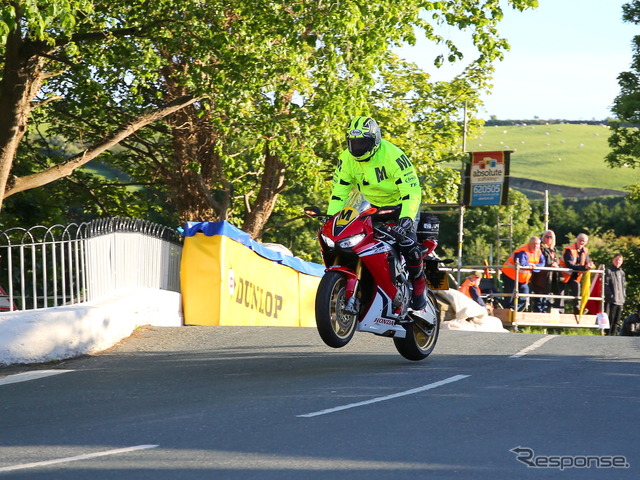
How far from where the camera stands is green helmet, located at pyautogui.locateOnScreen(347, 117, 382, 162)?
30.1ft

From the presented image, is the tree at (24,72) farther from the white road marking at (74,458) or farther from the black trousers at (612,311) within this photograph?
the white road marking at (74,458)

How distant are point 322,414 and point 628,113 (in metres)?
34.9

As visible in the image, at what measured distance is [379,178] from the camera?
947 centimetres

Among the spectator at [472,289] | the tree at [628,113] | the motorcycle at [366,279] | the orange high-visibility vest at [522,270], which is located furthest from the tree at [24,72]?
the tree at [628,113]

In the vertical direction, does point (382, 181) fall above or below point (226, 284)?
above

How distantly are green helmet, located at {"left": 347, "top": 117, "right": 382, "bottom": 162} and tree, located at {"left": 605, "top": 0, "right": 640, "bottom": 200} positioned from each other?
3217 centimetres

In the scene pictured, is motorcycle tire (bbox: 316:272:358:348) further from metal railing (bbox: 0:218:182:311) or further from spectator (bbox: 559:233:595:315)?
spectator (bbox: 559:233:595:315)

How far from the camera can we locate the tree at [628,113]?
39.6 meters

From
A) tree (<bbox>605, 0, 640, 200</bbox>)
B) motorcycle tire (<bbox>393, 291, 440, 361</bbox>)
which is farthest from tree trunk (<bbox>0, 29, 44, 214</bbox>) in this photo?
tree (<bbox>605, 0, 640, 200</bbox>)

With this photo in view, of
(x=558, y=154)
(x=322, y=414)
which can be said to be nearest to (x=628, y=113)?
(x=322, y=414)

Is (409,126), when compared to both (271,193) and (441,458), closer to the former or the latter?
(271,193)

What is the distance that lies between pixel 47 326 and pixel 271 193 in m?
20.5

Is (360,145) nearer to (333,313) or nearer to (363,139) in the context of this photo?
(363,139)

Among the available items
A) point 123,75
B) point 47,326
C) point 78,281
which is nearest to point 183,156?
point 123,75
